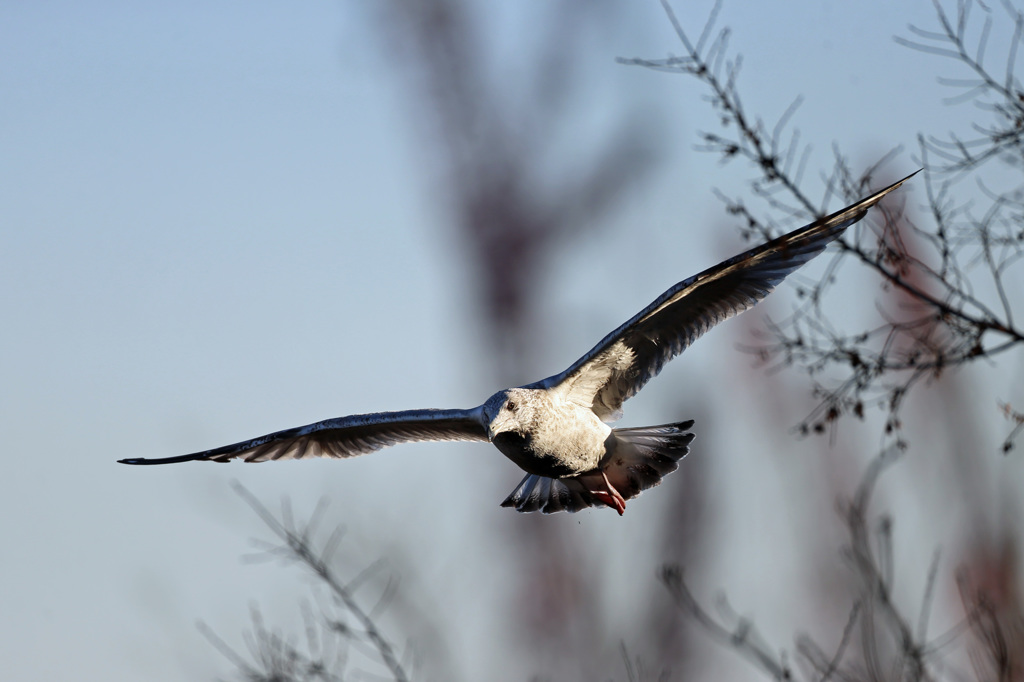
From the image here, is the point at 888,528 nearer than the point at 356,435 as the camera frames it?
Yes

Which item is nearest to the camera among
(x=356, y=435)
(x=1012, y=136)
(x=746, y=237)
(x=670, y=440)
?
(x=1012, y=136)

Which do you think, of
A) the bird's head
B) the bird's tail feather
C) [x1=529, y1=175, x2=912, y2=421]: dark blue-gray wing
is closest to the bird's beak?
the bird's head

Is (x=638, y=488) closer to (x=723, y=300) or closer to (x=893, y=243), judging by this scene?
(x=723, y=300)

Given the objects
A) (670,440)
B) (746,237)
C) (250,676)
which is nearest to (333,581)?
(250,676)

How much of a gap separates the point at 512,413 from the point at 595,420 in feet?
2.89

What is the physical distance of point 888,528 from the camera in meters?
5.20

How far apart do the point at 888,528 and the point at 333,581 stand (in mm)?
4381

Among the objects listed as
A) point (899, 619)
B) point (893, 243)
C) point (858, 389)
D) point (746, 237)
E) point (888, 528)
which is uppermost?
point (746, 237)

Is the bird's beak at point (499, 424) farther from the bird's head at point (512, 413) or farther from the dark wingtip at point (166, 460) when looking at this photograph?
the dark wingtip at point (166, 460)

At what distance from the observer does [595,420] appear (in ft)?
25.9

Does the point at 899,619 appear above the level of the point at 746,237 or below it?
below

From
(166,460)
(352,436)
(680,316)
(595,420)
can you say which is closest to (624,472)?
(595,420)

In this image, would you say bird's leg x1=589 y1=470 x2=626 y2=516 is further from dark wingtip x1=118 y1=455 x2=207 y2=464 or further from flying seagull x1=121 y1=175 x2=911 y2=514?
dark wingtip x1=118 y1=455 x2=207 y2=464

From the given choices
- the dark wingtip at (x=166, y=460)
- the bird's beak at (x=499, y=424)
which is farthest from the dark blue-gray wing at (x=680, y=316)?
the dark wingtip at (x=166, y=460)
